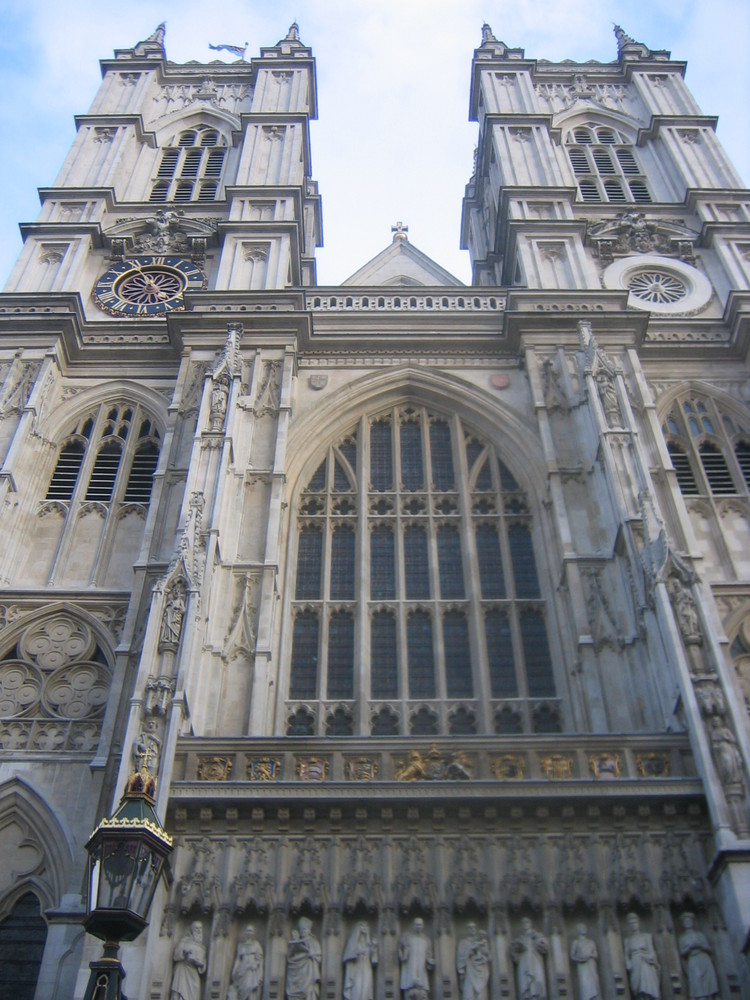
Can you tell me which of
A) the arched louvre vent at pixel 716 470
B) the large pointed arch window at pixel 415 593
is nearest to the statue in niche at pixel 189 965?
the large pointed arch window at pixel 415 593

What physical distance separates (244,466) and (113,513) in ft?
8.70

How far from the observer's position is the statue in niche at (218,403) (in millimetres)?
19938

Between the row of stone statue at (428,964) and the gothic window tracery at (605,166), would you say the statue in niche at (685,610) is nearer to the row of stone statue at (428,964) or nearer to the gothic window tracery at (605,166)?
the row of stone statue at (428,964)

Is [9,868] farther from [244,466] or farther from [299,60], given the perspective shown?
[299,60]

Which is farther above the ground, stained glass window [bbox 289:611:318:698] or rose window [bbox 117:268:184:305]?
rose window [bbox 117:268:184:305]

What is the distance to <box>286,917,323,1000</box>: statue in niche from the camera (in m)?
12.3

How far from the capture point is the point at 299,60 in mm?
35094

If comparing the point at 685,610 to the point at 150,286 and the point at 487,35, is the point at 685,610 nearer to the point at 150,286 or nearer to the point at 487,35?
the point at 150,286

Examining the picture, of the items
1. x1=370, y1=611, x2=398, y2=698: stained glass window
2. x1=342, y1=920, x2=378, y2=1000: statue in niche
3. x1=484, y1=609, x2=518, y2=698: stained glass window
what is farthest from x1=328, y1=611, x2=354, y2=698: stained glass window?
x1=342, y1=920, x2=378, y2=1000: statue in niche

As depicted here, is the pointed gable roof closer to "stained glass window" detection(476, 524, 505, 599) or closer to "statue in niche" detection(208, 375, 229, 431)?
"statue in niche" detection(208, 375, 229, 431)

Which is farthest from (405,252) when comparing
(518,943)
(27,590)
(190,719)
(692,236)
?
(518,943)

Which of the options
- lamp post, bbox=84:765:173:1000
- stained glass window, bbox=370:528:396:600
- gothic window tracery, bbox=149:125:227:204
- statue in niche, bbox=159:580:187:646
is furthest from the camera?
gothic window tracery, bbox=149:125:227:204

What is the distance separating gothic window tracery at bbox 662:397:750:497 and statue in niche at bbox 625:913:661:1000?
400 inches

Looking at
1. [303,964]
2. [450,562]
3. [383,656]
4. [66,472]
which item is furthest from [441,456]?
[303,964]
